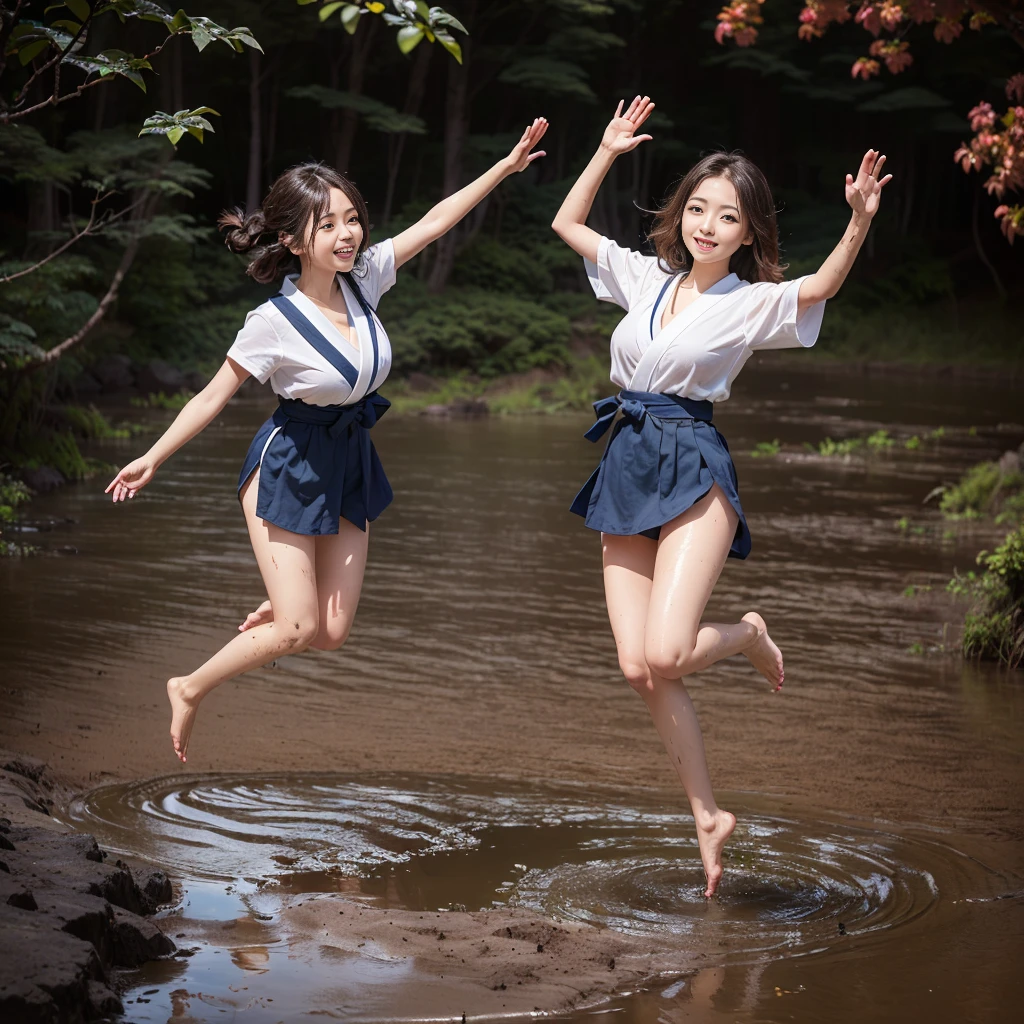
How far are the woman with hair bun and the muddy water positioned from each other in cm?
74

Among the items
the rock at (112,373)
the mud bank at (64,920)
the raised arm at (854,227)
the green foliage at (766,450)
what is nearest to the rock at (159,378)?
the rock at (112,373)

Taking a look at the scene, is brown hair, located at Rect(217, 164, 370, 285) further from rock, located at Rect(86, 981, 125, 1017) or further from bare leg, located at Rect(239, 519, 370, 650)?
rock, located at Rect(86, 981, 125, 1017)

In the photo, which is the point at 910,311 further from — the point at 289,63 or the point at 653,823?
the point at 653,823

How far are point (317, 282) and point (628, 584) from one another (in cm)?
136

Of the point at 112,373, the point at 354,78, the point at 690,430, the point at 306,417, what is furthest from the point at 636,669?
the point at 354,78

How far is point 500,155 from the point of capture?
26.7 metres

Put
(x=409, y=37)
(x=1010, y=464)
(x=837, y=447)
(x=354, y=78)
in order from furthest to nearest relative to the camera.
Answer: (x=354, y=78) → (x=837, y=447) → (x=1010, y=464) → (x=409, y=37)

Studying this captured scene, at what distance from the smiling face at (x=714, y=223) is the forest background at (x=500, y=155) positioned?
11.5 metres

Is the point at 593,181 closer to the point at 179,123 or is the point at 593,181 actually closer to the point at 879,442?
the point at 179,123

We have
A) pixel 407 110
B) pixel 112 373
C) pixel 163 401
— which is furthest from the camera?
pixel 407 110

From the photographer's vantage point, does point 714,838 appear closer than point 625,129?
Yes

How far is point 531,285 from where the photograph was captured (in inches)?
1045

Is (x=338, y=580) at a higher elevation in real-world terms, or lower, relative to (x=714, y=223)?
lower

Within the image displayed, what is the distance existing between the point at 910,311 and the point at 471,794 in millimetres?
26639
